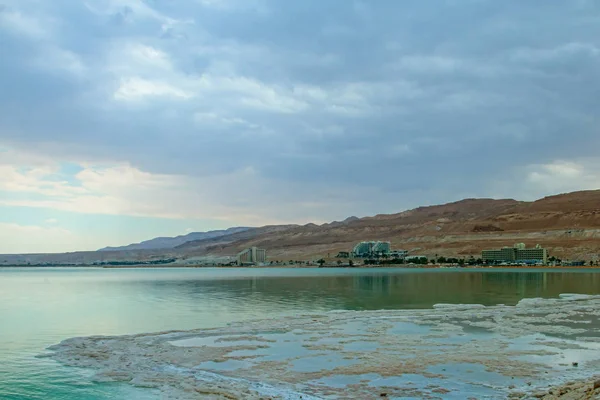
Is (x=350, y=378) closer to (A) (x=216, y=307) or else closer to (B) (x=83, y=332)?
(B) (x=83, y=332)

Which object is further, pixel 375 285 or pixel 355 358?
pixel 375 285

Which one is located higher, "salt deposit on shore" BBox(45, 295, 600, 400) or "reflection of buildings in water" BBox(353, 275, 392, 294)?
"salt deposit on shore" BBox(45, 295, 600, 400)

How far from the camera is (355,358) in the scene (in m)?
21.2

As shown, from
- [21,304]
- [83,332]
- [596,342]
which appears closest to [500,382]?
[596,342]

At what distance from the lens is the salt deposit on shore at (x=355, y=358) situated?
16.7 metres

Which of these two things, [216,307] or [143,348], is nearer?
[143,348]

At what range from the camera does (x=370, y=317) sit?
34.8 metres

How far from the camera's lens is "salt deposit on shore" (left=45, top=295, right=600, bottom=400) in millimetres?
16672

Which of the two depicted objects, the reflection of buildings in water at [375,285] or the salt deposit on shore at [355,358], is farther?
the reflection of buildings in water at [375,285]

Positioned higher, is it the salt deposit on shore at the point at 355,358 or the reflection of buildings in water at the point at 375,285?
the salt deposit on shore at the point at 355,358

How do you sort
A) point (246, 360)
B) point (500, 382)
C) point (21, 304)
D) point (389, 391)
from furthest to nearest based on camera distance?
point (21, 304) < point (246, 360) < point (500, 382) < point (389, 391)

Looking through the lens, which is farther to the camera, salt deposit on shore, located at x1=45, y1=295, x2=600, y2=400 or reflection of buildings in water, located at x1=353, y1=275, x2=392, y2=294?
→ reflection of buildings in water, located at x1=353, y1=275, x2=392, y2=294

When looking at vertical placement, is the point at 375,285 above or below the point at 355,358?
below

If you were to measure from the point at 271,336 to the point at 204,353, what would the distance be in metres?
5.16
